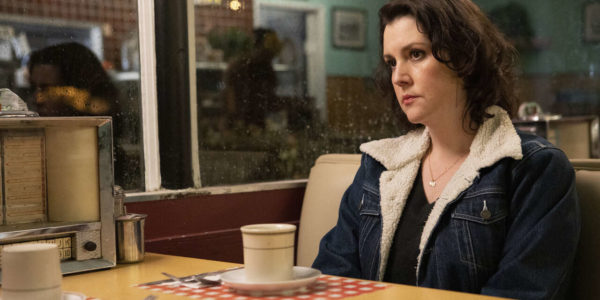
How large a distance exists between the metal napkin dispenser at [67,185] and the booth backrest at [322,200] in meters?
0.82

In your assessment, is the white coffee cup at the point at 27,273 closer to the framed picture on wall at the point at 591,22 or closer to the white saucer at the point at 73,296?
the white saucer at the point at 73,296

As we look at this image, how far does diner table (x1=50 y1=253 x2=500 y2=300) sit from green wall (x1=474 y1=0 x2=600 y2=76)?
279 cm

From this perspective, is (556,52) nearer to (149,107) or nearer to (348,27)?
(348,27)

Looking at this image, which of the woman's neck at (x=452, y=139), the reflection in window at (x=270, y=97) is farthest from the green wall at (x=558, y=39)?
the woman's neck at (x=452, y=139)

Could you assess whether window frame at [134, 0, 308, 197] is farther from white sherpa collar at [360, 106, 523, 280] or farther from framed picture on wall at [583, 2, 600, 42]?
framed picture on wall at [583, 2, 600, 42]

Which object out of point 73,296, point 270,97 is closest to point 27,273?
point 73,296

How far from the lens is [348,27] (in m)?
3.00

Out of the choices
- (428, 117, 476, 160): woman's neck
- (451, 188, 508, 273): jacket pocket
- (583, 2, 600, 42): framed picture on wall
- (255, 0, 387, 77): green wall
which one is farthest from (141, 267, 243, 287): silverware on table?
(583, 2, 600, 42): framed picture on wall

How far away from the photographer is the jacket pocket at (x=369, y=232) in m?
1.87

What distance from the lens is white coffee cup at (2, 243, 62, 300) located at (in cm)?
118

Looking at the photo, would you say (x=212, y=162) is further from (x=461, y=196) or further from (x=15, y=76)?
(x=461, y=196)

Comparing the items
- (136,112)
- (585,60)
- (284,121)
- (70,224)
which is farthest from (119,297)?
(585,60)

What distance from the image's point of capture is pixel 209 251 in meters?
2.36

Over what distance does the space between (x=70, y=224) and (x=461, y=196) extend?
94 cm
